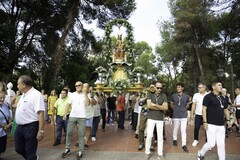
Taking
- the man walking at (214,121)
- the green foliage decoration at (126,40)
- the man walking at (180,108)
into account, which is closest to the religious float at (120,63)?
the green foliage decoration at (126,40)

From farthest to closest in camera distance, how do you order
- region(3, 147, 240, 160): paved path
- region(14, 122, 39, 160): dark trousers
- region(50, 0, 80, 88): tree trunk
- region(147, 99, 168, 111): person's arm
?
region(50, 0, 80, 88): tree trunk
region(3, 147, 240, 160): paved path
region(147, 99, 168, 111): person's arm
region(14, 122, 39, 160): dark trousers

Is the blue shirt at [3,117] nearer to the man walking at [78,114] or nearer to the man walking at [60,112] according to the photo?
the man walking at [78,114]

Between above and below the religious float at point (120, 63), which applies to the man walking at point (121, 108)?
below

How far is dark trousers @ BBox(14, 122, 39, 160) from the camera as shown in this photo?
4160 mm

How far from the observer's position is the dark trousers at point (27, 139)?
4160mm

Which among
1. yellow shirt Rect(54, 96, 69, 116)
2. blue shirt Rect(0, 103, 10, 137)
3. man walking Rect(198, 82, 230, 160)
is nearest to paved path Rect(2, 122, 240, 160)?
yellow shirt Rect(54, 96, 69, 116)

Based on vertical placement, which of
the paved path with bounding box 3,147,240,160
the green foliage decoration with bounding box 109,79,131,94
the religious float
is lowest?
the paved path with bounding box 3,147,240,160

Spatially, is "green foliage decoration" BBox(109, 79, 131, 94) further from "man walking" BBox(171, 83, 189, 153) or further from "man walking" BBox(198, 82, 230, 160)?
"man walking" BBox(198, 82, 230, 160)

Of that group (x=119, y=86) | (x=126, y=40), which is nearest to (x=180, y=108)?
(x=119, y=86)

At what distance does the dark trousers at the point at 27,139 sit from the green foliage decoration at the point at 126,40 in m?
19.4

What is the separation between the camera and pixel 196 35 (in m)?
25.6

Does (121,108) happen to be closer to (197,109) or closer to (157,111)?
(197,109)

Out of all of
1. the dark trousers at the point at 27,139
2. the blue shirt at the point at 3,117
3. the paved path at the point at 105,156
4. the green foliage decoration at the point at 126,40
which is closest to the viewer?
the dark trousers at the point at 27,139

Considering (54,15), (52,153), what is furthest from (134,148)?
(54,15)
